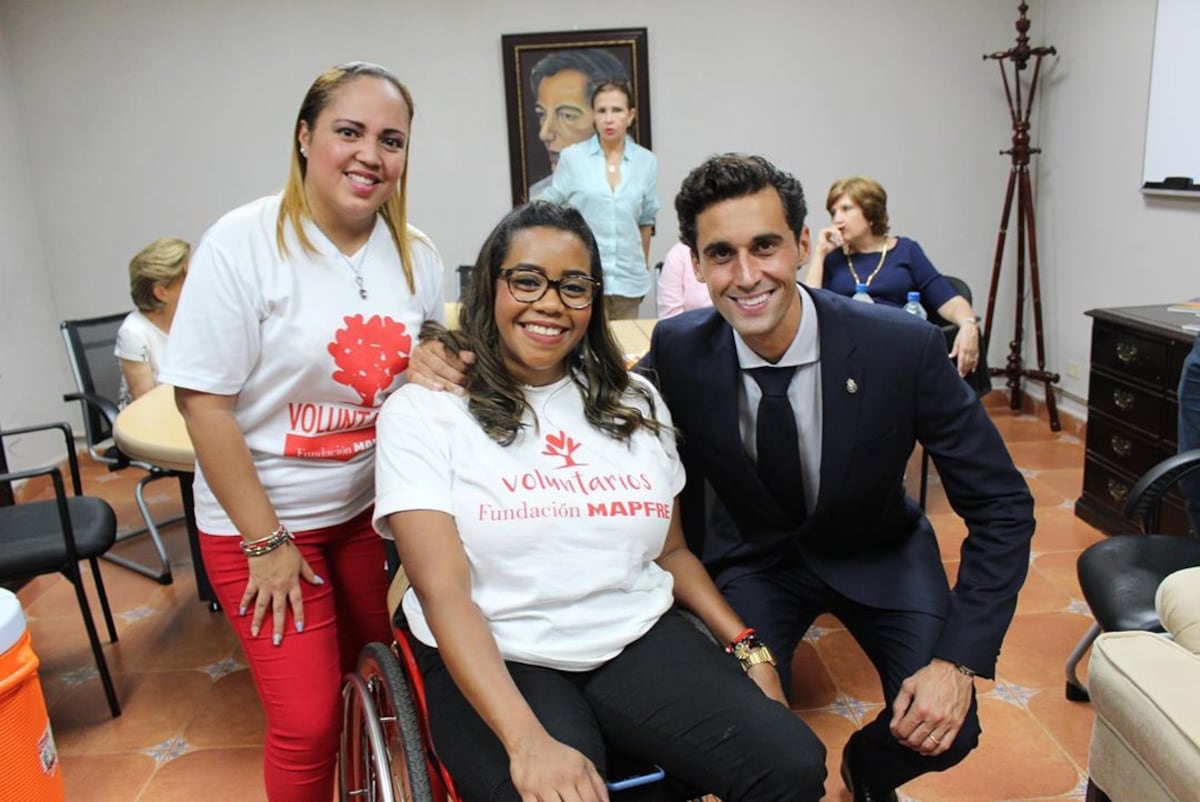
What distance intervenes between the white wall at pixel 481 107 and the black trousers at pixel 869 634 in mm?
3369

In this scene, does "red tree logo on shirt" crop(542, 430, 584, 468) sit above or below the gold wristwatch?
above

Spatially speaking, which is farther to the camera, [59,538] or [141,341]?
[141,341]

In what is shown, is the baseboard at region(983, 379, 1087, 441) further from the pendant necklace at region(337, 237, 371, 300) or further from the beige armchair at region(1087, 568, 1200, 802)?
the pendant necklace at region(337, 237, 371, 300)

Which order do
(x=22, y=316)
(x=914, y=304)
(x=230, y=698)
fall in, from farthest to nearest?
(x=22, y=316) < (x=914, y=304) < (x=230, y=698)

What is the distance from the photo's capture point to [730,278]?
5.36 feet

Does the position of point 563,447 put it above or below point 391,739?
above

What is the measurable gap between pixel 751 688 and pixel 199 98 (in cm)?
449

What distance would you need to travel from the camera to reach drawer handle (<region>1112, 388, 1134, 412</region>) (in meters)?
3.25

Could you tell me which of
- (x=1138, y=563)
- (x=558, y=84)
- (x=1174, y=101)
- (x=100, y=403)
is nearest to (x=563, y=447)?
(x=1138, y=563)

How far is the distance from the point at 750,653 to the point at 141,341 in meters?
2.60

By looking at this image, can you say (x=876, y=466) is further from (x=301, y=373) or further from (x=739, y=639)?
(x=301, y=373)

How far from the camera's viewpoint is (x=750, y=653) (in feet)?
5.05

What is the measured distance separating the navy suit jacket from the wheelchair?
34 centimetres

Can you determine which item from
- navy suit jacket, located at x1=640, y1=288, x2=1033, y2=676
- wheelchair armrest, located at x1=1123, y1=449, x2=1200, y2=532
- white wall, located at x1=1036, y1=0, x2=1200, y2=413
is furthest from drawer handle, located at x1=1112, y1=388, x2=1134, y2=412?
A: navy suit jacket, located at x1=640, y1=288, x2=1033, y2=676
